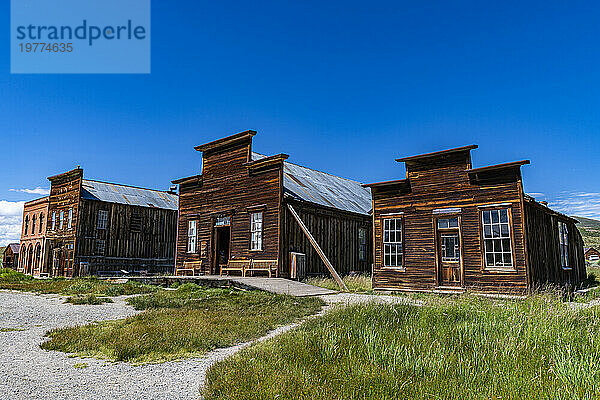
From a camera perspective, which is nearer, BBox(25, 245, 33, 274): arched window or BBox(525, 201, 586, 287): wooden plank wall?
BBox(525, 201, 586, 287): wooden plank wall

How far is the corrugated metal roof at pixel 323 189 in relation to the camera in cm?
2384

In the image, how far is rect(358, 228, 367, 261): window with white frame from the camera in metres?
26.8

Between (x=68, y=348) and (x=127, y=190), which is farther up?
(x=127, y=190)

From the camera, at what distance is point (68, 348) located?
7.65 meters

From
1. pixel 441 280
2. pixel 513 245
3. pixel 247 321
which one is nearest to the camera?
pixel 247 321

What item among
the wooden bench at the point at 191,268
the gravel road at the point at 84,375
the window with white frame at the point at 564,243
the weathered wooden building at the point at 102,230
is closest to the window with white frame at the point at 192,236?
the wooden bench at the point at 191,268

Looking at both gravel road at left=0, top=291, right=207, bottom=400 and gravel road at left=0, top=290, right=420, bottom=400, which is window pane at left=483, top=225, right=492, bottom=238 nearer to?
gravel road at left=0, top=290, right=420, bottom=400

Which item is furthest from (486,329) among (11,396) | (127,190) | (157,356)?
(127,190)

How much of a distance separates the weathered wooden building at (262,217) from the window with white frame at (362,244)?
2.5 inches

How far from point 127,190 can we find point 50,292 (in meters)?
20.2

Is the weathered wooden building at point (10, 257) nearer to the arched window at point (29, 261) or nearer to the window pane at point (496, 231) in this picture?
the arched window at point (29, 261)

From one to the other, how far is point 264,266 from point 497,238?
433 inches

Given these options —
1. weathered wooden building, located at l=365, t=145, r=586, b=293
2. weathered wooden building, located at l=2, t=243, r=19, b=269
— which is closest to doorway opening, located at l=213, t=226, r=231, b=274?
weathered wooden building, located at l=365, t=145, r=586, b=293

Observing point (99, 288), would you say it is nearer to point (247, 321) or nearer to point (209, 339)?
point (247, 321)
